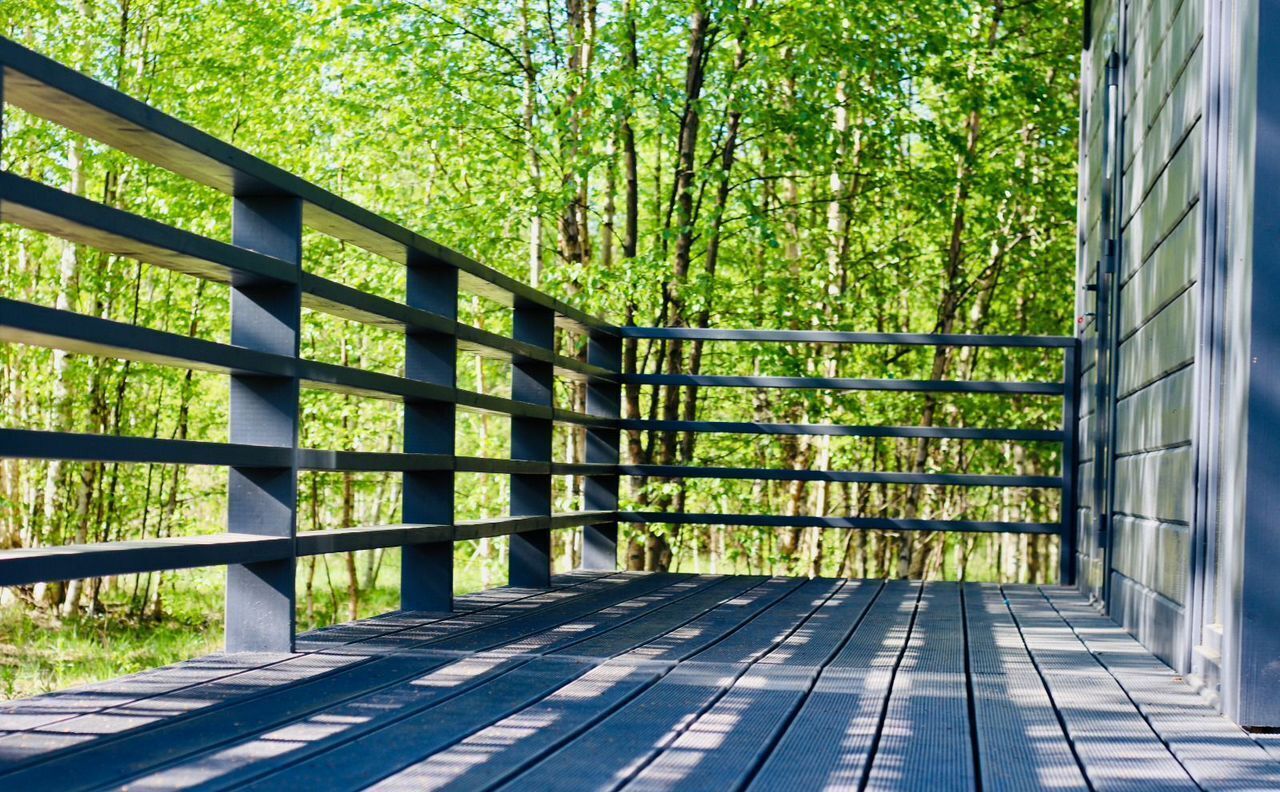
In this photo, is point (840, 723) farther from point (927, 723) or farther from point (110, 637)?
point (110, 637)

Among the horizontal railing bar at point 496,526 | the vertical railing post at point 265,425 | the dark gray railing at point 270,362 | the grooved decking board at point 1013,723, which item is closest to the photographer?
the grooved decking board at point 1013,723

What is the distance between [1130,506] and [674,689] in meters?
2.06

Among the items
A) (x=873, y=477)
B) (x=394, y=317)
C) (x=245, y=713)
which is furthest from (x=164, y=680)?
(x=873, y=477)

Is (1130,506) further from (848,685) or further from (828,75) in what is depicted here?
(828,75)

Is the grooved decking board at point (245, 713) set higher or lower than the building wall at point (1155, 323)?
lower

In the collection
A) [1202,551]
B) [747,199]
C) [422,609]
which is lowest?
[422,609]

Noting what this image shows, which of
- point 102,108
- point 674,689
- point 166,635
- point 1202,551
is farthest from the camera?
point 166,635

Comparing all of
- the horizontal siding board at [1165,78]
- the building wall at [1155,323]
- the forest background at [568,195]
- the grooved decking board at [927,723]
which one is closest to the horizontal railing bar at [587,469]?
the grooved decking board at [927,723]

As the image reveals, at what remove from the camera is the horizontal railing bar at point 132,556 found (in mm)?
1996

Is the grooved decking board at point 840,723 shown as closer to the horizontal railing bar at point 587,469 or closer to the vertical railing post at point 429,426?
the vertical railing post at point 429,426

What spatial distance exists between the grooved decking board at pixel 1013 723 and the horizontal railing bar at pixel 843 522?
1877 millimetres

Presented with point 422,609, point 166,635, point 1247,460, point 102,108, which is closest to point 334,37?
point 166,635

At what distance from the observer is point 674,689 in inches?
98.5

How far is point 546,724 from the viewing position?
215cm
